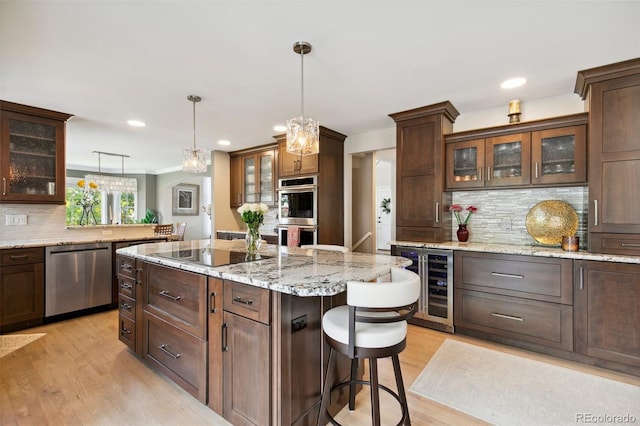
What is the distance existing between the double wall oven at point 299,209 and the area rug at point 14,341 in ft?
9.42

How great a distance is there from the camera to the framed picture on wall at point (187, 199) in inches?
311

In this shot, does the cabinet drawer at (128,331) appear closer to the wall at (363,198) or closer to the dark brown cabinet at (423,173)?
the dark brown cabinet at (423,173)

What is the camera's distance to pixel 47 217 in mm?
3588

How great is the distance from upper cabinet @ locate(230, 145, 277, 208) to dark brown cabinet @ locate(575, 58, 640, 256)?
3.93m

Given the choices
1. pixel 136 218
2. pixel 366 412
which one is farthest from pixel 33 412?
pixel 136 218

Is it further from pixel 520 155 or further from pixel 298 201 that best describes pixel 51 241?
pixel 520 155

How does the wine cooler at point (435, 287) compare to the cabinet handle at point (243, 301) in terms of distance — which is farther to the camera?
the wine cooler at point (435, 287)

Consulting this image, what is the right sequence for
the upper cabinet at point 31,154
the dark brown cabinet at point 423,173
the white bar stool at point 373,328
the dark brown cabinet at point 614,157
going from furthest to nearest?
the dark brown cabinet at point 423,173 < the upper cabinet at point 31,154 < the dark brown cabinet at point 614,157 < the white bar stool at point 373,328

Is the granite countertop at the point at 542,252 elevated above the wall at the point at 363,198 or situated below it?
below

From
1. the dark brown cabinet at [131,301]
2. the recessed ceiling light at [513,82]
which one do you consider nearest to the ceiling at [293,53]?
the recessed ceiling light at [513,82]

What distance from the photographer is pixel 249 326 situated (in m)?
1.50


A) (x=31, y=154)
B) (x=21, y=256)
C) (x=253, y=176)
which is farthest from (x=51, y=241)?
(x=253, y=176)

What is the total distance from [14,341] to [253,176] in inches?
141

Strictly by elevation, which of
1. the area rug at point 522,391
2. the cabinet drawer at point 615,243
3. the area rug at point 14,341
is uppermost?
the cabinet drawer at point 615,243
